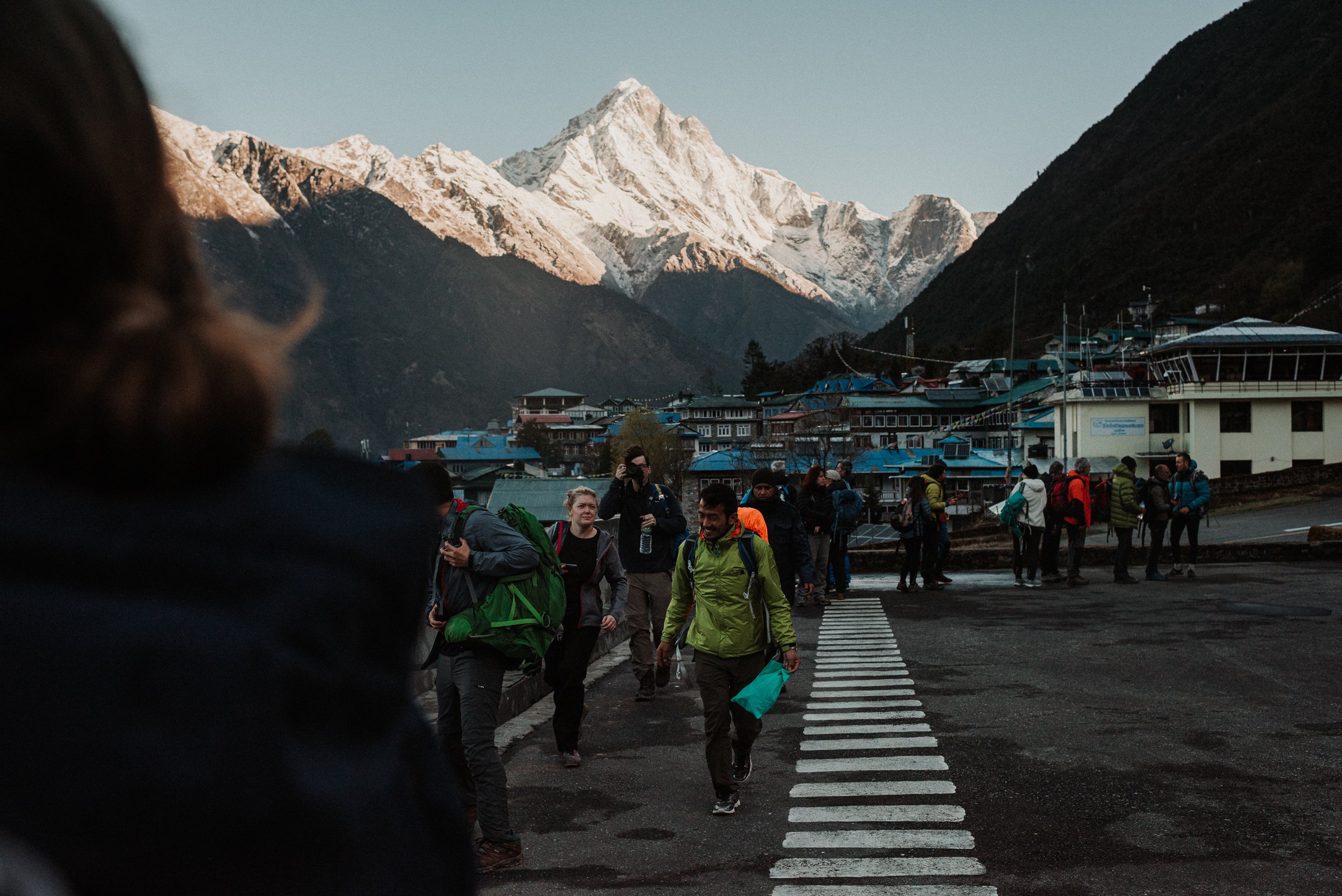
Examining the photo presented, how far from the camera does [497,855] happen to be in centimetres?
567

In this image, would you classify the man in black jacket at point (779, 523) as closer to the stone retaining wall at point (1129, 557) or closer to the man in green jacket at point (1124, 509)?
the man in green jacket at point (1124, 509)

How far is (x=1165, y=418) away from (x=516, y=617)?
189 feet

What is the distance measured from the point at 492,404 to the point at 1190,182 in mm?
118714

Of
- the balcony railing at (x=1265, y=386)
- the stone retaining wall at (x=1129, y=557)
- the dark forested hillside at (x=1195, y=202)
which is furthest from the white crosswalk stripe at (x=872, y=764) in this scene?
the dark forested hillside at (x=1195, y=202)

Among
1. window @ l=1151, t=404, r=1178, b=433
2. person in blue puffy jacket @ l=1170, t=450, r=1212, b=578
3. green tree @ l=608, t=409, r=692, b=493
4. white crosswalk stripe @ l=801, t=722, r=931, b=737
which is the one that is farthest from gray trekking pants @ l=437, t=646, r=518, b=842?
green tree @ l=608, t=409, r=692, b=493

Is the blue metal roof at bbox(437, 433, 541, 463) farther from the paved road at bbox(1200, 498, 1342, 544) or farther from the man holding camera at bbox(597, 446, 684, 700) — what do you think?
the man holding camera at bbox(597, 446, 684, 700)

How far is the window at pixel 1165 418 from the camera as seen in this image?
2234 inches

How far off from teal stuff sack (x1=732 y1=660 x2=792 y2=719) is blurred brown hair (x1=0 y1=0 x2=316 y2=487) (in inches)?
244

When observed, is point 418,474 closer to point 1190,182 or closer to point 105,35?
point 105,35

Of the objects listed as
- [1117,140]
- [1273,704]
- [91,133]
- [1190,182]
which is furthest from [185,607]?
[1117,140]

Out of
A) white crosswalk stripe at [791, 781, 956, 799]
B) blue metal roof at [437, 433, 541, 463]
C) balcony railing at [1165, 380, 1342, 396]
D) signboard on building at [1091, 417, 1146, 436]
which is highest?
balcony railing at [1165, 380, 1342, 396]

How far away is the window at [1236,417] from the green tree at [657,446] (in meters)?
53.9

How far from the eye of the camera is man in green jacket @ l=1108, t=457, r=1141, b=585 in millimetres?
17859

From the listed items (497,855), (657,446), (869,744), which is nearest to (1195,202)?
(657,446)
